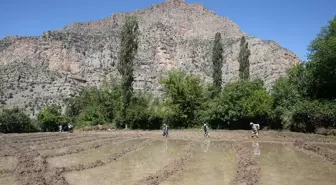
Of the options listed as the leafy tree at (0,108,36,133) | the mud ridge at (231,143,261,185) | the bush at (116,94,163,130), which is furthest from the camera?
the leafy tree at (0,108,36,133)

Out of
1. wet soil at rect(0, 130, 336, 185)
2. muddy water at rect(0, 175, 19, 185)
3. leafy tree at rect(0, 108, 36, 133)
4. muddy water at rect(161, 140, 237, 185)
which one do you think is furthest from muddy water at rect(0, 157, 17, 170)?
leafy tree at rect(0, 108, 36, 133)

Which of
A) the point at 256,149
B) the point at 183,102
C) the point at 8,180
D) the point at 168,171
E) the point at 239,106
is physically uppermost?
the point at 183,102

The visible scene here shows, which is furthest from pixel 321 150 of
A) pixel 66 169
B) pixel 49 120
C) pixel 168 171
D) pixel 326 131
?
pixel 49 120

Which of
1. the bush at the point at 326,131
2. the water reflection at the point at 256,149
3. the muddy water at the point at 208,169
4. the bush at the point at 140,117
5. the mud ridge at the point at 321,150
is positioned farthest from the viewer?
the bush at the point at 140,117

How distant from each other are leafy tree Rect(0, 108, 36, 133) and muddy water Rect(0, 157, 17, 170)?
4534 cm

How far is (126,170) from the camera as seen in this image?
21516 mm

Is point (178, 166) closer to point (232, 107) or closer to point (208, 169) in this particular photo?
point (208, 169)

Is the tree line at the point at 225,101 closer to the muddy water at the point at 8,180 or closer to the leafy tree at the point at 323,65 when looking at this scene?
the leafy tree at the point at 323,65

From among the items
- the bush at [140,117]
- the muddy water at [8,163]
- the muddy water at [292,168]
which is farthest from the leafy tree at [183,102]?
the muddy water at [8,163]

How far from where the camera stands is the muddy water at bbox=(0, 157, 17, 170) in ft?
75.3

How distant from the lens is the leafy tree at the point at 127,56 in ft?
205

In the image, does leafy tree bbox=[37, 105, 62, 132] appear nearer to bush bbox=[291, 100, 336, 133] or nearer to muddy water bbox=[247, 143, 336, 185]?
bush bbox=[291, 100, 336, 133]

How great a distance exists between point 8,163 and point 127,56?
4003 cm

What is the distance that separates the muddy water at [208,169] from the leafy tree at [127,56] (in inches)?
1338
